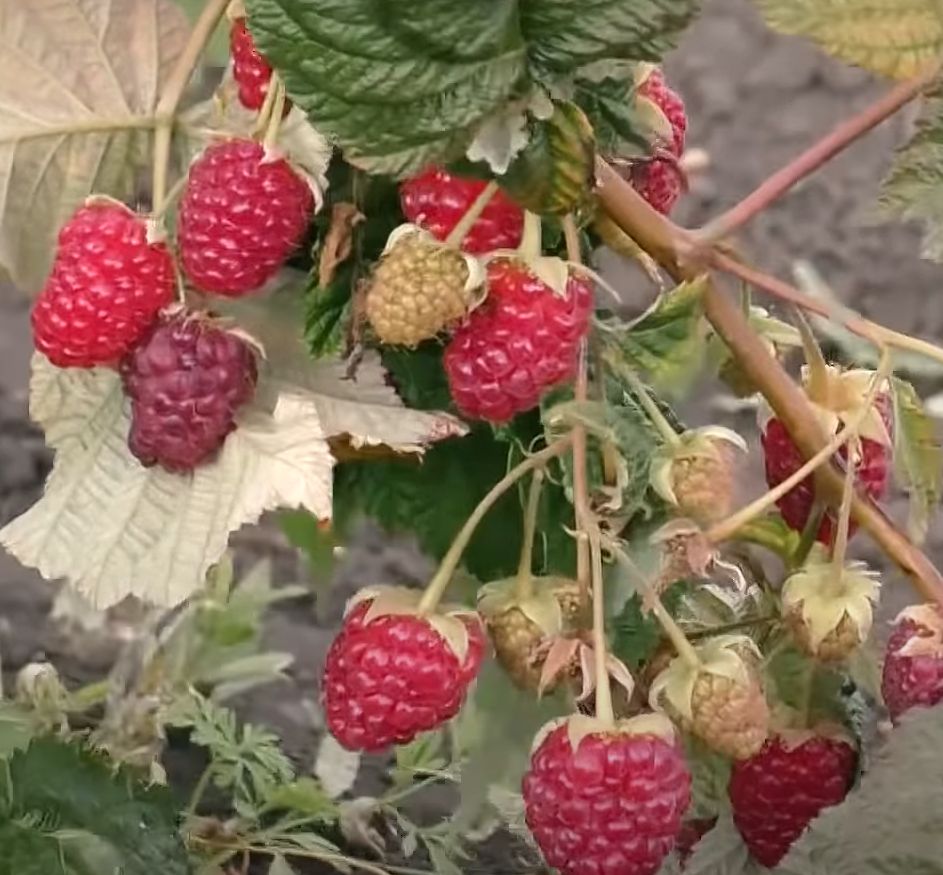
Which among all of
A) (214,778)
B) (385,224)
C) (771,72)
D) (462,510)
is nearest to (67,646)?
(214,778)

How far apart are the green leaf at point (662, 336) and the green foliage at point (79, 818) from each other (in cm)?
27

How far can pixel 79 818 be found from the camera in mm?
676

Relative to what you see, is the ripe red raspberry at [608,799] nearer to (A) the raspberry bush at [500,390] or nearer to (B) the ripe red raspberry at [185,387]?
(A) the raspberry bush at [500,390]

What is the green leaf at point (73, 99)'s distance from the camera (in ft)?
2.15

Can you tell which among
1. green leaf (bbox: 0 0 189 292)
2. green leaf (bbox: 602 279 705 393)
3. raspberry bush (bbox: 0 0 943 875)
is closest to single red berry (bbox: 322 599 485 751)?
raspberry bush (bbox: 0 0 943 875)

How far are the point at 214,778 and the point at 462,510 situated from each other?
378mm

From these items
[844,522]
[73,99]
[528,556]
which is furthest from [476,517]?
[73,99]

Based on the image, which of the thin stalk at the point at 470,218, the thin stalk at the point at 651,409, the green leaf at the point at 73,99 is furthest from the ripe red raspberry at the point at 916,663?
the green leaf at the point at 73,99

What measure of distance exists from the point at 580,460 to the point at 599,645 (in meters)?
0.06

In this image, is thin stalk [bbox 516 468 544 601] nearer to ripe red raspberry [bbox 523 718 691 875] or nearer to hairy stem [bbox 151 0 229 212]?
ripe red raspberry [bbox 523 718 691 875]

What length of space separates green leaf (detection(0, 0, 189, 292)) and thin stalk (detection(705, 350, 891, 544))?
278 mm

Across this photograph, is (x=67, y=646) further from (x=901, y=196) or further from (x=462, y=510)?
(x=901, y=196)

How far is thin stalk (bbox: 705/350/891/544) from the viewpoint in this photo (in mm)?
565

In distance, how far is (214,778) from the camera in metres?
1.07
